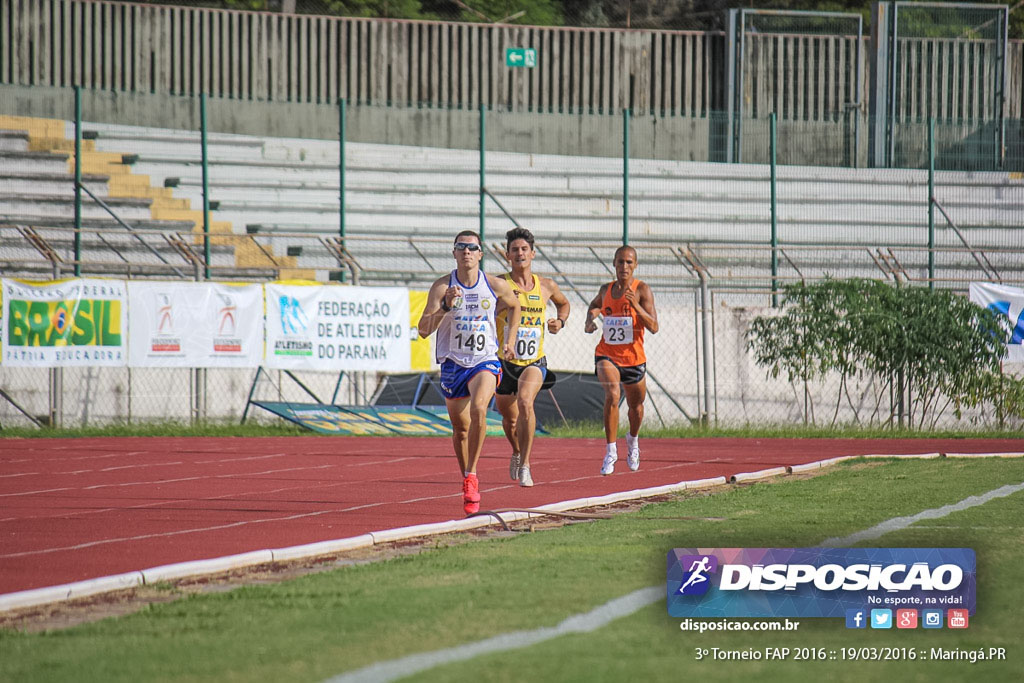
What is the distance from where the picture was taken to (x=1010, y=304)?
20.0 m

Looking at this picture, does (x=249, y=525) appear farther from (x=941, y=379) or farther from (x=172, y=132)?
(x=172, y=132)

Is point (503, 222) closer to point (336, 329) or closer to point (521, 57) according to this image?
point (521, 57)

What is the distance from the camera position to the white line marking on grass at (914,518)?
7391 millimetres

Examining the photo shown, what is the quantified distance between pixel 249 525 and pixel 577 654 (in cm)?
457

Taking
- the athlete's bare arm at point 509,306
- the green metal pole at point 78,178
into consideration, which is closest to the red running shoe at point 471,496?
the athlete's bare arm at point 509,306

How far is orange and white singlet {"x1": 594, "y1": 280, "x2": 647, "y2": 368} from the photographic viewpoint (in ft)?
43.2

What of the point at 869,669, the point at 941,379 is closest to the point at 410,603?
the point at 869,669

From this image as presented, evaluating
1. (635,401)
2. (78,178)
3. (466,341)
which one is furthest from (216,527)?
(78,178)

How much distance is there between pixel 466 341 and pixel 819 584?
487cm

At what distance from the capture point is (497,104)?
98.8 feet

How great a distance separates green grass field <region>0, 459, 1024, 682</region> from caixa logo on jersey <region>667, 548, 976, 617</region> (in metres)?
0.12

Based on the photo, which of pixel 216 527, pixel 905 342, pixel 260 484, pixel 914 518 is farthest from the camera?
pixel 905 342

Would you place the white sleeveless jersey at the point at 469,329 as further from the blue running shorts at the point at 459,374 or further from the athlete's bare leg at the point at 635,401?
the athlete's bare leg at the point at 635,401
